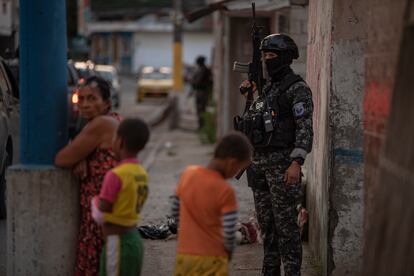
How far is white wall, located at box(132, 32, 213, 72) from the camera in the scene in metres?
71.4

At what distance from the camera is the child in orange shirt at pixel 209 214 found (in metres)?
4.93

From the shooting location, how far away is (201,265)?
5.03 metres

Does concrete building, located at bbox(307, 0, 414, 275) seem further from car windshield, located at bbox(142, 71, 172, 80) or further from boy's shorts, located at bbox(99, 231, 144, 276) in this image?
car windshield, located at bbox(142, 71, 172, 80)

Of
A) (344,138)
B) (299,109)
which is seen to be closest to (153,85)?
(344,138)

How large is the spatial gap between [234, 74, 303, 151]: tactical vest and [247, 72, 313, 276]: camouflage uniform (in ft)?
0.06

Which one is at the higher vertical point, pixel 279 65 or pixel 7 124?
pixel 279 65

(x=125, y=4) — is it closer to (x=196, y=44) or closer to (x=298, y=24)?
(x=196, y=44)

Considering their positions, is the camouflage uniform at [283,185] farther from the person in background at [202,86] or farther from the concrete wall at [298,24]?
the person in background at [202,86]

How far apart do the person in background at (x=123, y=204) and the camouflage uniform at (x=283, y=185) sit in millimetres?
1555

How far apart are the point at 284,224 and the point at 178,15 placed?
26088 mm

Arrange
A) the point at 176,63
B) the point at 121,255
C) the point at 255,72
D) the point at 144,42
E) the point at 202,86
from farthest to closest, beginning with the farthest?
1. the point at 144,42
2. the point at 176,63
3. the point at 202,86
4. the point at 255,72
5. the point at 121,255

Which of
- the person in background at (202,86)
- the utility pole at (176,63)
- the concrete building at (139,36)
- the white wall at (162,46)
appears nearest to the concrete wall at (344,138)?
the person in background at (202,86)

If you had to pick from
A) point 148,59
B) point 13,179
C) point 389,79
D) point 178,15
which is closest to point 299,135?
point 389,79

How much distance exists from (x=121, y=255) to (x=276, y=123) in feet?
6.04
